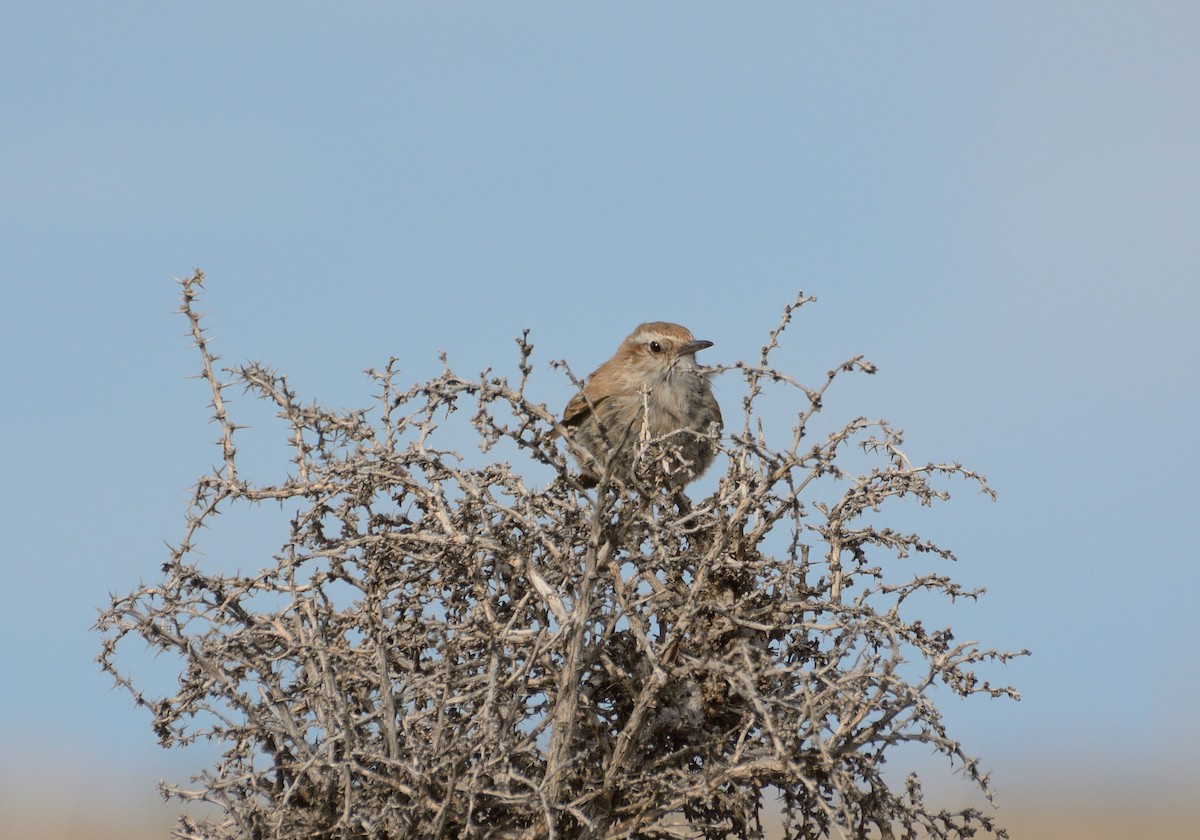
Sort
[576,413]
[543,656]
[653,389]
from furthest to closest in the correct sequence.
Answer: [576,413] → [653,389] → [543,656]

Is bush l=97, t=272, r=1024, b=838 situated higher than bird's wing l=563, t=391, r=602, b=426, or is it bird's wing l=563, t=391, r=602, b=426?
bird's wing l=563, t=391, r=602, b=426

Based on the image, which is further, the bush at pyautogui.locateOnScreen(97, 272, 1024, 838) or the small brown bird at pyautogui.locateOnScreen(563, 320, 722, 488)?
the small brown bird at pyautogui.locateOnScreen(563, 320, 722, 488)

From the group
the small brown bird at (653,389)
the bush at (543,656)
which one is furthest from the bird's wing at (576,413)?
the bush at (543,656)

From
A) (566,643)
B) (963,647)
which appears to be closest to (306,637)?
(566,643)

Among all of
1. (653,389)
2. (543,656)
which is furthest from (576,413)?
(543,656)

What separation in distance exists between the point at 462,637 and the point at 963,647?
180cm

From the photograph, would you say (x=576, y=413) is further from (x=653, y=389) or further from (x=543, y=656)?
(x=543, y=656)

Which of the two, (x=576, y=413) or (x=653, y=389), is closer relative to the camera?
(x=653, y=389)

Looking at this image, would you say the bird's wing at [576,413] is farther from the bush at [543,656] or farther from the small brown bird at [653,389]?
the bush at [543,656]

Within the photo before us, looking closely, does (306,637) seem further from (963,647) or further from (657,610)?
(963,647)

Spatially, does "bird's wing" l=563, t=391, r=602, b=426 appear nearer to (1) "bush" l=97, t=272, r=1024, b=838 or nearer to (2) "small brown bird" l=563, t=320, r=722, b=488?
(2) "small brown bird" l=563, t=320, r=722, b=488

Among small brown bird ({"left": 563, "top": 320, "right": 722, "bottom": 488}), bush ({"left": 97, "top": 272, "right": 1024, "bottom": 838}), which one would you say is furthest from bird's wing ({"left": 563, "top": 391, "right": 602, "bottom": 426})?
bush ({"left": 97, "top": 272, "right": 1024, "bottom": 838})

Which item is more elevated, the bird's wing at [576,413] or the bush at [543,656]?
the bird's wing at [576,413]

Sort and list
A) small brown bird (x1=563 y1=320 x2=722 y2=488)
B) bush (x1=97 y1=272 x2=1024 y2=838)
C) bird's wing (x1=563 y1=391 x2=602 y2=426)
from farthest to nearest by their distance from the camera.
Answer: bird's wing (x1=563 y1=391 x2=602 y2=426) → small brown bird (x1=563 y1=320 x2=722 y2=488) → bush (x1=97 y1=272 x2=1024 y2=838)
